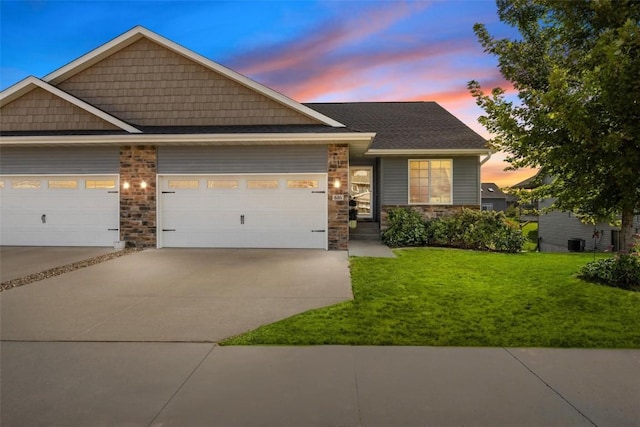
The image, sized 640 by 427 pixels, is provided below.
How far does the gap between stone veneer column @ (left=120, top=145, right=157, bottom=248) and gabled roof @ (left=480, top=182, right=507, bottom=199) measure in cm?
3880

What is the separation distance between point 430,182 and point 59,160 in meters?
12.1

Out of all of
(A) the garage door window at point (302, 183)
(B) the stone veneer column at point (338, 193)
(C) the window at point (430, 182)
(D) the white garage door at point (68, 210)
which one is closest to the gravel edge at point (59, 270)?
(D) the white garage door at point (68, 210)

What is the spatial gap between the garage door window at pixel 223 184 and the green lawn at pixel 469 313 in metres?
4.89

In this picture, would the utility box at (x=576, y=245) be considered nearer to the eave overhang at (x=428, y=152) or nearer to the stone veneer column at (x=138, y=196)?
the eave overhang at (x=428, y=152)

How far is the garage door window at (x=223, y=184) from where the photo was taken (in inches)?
436

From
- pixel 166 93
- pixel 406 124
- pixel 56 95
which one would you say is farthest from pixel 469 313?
pixel 56 95

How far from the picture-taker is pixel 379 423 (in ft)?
8.44

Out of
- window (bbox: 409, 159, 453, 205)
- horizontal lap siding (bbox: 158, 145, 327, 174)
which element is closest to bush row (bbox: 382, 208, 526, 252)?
window (bbox: 409, 159, 453, 205)

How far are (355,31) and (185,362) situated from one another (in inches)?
466

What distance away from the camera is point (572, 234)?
17734 millimetres

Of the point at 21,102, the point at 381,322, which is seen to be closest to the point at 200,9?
the point at 21,102

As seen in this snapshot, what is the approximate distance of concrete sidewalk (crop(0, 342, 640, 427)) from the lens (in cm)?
265

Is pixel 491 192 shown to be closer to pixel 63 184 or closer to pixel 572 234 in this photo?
pixel 572 234

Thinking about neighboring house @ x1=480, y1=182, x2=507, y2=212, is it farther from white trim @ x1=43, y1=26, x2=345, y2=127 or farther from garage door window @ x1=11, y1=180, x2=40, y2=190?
garage door window @ x1=11, y1=180, x2=40, y2=190
